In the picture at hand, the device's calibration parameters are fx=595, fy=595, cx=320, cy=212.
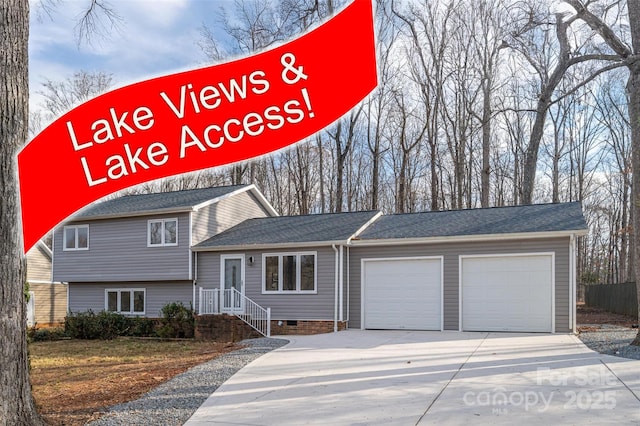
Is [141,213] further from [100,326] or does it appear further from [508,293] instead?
[508,293]

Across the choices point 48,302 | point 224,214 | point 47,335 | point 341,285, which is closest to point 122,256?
point 224,214

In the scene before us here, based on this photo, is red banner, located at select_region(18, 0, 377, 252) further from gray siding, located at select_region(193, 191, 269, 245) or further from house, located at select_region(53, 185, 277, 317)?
gray siding, located at select_region(193, 191, 269, 245)

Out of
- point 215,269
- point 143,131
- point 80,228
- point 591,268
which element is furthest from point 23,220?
point 591,268

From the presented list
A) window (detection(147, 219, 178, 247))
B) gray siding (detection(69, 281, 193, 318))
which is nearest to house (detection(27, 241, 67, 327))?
gray siding (detection(69, 281, 193, 318))

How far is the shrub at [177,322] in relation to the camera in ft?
58.2

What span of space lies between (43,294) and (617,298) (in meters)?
24.5

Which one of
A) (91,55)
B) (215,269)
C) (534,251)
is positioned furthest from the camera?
(215,269)

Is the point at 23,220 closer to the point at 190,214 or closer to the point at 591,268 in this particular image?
the point at 190,214

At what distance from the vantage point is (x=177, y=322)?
1788 centimetres

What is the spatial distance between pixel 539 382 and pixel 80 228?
17.1 m

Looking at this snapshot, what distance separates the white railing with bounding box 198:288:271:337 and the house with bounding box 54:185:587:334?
1.6 inches

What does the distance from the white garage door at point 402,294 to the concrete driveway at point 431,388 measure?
162 inches

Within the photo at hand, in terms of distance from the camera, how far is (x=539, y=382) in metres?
7.53

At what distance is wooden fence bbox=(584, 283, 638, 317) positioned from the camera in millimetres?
20547
